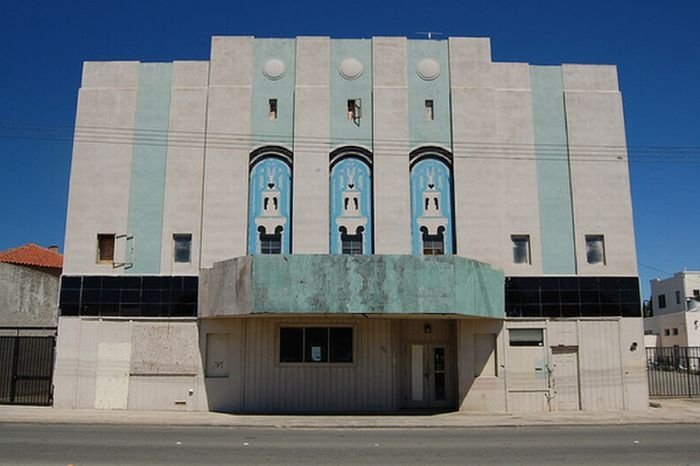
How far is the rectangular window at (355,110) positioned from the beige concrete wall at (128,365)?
9.25 meters

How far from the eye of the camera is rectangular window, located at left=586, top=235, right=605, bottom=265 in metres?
24.9

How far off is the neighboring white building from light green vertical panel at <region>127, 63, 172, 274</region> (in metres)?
46.0

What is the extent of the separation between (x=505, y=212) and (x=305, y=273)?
8199 millimetres

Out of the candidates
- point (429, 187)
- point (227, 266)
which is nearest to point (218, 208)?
point (227, 266)

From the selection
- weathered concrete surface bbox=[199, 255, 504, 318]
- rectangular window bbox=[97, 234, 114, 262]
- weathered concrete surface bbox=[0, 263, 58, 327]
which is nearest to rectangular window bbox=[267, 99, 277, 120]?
weathered concrete surface bbox=[199, 255, 504, 318]

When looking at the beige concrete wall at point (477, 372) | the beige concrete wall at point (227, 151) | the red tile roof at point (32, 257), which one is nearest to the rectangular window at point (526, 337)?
the beige concrete wall at point (477, 372)

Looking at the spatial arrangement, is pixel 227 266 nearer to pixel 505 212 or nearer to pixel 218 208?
pixel 218 208

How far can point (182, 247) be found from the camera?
24.8 metres

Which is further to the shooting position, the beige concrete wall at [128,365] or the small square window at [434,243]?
the small square window at [434,243]

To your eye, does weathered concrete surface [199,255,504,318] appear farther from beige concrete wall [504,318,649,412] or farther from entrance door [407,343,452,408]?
beige concrete wall [504,318,649,412]

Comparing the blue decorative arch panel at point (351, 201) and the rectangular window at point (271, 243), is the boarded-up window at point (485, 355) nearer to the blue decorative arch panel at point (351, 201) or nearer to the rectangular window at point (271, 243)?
the blue decorative arch panel at point (351, 201)

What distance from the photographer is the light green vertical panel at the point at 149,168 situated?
24656mm

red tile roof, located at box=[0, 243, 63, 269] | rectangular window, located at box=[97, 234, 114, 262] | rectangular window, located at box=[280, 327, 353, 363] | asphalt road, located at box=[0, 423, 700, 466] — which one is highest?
red tile roof, located at box=[0, 243, 63, 269]

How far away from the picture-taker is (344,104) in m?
25.5
